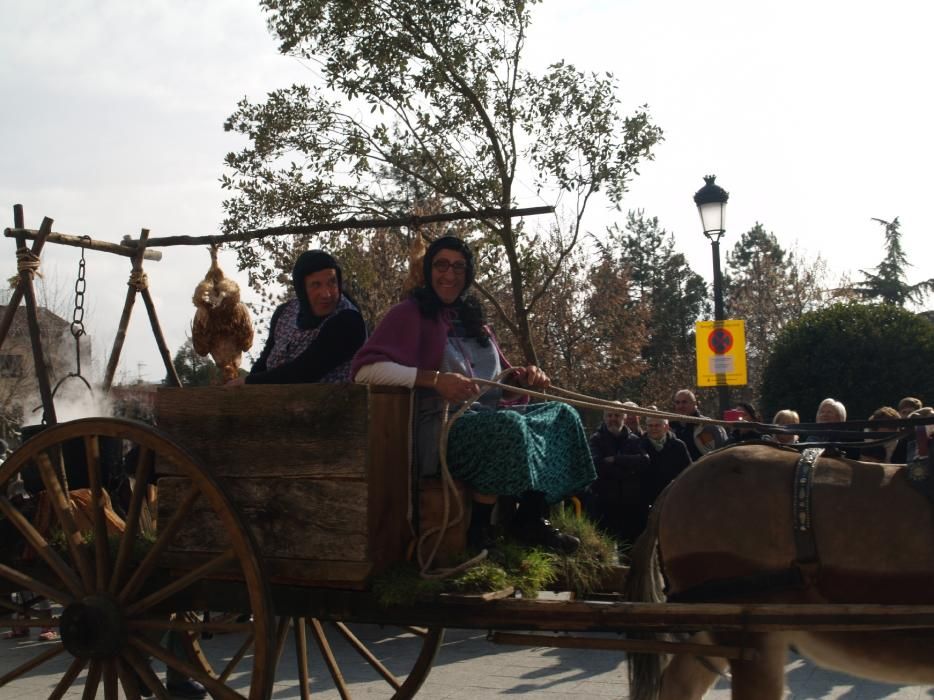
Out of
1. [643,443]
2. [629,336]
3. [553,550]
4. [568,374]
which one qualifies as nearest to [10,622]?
[553,550]

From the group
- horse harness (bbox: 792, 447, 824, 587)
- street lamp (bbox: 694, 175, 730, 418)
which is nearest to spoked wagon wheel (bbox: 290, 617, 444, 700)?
horse harness (bbox: 792, 447, 824, 587)

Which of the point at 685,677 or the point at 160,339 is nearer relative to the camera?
the point at 685,677

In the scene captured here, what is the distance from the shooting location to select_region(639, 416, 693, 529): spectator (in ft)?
25.6

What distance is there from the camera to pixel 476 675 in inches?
263

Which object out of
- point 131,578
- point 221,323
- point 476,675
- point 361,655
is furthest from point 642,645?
point 476,675

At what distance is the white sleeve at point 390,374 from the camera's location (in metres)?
4.10

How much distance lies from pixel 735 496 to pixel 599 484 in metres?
3.67

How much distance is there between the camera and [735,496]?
4074mm

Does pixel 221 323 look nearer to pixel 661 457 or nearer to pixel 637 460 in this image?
pixel 637 460

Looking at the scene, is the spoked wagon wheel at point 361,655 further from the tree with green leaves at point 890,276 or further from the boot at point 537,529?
the tree with green leaves at point 890,276

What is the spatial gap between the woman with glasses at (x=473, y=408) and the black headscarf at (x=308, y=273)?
56 centimetres

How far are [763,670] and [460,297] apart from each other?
199 cm

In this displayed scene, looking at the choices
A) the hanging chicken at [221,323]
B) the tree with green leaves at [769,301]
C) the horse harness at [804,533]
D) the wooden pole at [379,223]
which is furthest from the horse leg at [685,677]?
the tree with green leaves at [769,301]

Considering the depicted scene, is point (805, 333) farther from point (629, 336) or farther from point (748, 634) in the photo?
point (748, 634)
